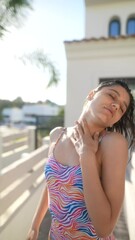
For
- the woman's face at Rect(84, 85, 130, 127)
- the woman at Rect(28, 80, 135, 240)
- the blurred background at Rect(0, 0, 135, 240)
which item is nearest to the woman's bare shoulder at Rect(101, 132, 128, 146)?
the woman at Rect(28, 80, 135, 240)

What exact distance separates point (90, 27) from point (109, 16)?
2.49ft

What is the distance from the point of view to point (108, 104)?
50.2 inches

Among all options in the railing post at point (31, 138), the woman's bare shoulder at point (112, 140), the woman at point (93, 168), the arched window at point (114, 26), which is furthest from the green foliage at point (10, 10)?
the arched window at point (114, 26)

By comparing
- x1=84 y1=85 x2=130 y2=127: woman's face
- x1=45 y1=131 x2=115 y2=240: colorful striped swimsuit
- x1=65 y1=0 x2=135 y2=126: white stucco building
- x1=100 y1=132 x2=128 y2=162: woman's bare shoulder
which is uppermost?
x1=65 y1=0 x2=135 y2=126: white stucco building

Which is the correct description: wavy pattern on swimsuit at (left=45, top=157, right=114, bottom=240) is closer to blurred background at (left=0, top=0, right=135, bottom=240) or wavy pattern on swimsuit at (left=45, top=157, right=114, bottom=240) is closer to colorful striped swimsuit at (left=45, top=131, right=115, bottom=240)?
colorful striped swimsuit at (left=45, top=131, right=115, bottom=240)

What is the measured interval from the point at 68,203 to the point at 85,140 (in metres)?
0.33

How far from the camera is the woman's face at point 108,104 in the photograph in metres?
1.27

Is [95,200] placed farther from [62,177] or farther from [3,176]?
[3,176]

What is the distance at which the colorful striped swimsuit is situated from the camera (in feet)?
4.19

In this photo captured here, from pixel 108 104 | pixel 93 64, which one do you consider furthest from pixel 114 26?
pixel 108 104

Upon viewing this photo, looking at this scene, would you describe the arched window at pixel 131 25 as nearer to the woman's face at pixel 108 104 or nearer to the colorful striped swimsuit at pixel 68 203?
the woman's face at pixel 108 104

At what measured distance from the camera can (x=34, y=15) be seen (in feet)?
12.2

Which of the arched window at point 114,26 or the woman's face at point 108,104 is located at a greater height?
the arched window at point 114,26

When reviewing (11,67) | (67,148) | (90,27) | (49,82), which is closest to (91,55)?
(49,82)
